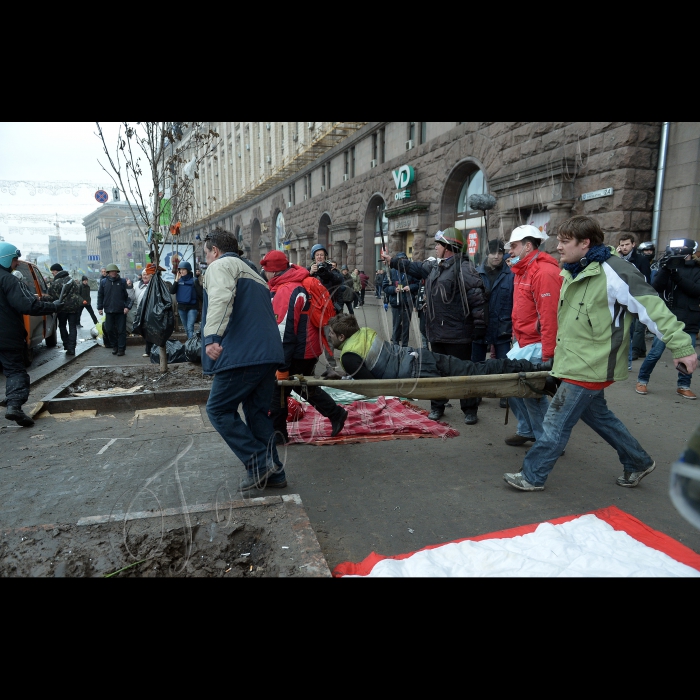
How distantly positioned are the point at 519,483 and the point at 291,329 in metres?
2.33

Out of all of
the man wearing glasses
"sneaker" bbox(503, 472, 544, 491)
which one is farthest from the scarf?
the man wearing glasses

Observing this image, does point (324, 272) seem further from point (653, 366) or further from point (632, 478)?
point (653, 366)

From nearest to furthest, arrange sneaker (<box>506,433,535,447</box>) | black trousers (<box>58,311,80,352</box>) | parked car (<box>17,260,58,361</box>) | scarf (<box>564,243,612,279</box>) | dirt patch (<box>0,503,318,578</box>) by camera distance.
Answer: dirt patch (<box>0,503,318,578</box>), scarf (<box>564,243,612,279</box>), sneaker (<box>506,433,535,447</box>), parked car (<box>17,260,58,361</box>), black trousers (<box>58,311,80,352</box>)

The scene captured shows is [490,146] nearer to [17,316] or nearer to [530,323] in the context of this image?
[530,323]

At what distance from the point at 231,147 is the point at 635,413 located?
1801 inches

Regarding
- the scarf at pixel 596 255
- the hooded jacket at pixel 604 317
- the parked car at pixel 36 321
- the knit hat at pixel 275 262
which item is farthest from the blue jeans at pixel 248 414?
the parked car at pixel 36 321

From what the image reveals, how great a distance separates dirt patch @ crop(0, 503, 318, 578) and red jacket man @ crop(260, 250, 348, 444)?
1.58 metres

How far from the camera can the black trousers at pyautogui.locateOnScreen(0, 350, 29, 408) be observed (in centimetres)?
541

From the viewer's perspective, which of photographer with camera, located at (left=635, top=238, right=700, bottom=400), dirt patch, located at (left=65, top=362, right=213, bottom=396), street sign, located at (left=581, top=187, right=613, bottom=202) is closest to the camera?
→ photographer with camera, located at (left=635, top=238, right=700, bottom=400)

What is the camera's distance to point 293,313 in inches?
175

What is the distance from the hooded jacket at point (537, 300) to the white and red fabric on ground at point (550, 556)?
1.66 metres

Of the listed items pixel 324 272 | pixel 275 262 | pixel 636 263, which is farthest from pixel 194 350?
pixel 636 263

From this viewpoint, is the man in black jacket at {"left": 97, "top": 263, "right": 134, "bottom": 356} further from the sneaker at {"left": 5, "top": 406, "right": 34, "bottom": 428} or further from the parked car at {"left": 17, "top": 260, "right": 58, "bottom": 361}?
the sneaker at {"left": 5, "top": 406, "right": 34, "bottom": 428}
